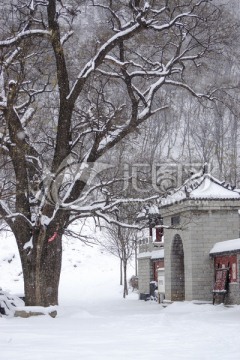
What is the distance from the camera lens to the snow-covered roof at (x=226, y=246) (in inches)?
875

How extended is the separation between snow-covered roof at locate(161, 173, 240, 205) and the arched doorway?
2.43 m

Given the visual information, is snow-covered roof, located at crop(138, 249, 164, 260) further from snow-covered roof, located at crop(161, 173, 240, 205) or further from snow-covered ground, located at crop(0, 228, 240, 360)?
snow-covered ground, located at crop(0, 228, 240, 360)

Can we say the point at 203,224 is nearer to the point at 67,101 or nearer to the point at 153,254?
the point at 67,101

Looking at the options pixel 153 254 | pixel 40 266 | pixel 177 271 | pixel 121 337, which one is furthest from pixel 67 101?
pixel 153 254

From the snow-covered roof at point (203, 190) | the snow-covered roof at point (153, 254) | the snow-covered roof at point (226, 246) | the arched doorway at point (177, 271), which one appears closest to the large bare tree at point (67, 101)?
the snow-covered roof at point (203, 190)

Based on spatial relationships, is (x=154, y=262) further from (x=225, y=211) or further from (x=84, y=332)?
(x=84, y=332)

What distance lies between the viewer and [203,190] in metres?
24.5

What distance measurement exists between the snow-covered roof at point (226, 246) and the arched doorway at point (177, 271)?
2884 millimetres

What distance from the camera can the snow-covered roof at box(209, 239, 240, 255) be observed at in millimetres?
22219

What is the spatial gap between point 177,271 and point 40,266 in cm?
1015

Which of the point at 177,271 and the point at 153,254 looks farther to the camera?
the point at 153,254

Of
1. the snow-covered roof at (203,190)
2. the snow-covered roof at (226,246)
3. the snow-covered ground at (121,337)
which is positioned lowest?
the snow-covered ground at (121,337)

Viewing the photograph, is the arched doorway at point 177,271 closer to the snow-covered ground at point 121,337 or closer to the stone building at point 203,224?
the stone building at point 203,224

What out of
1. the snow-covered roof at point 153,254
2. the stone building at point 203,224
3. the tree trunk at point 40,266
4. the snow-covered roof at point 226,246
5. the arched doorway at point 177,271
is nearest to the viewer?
the tree trunk at point 40,266
